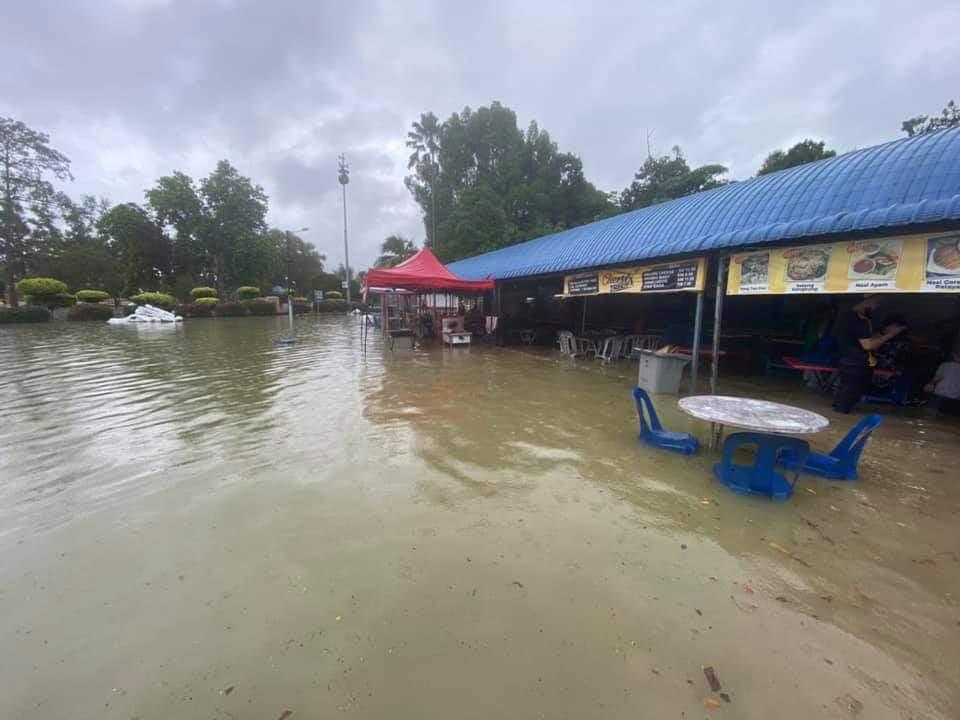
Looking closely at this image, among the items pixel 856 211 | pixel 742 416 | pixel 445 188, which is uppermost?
pixel 445 188

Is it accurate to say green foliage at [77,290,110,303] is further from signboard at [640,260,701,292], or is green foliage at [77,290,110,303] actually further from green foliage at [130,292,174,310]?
signboard at [640,260,701,292]

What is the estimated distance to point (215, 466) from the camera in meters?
4.02

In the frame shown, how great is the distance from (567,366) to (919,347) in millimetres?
6348

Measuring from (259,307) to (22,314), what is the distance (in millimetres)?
13818

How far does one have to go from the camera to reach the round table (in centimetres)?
328

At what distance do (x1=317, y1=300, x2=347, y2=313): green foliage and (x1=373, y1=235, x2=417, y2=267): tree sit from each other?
21.8 feet

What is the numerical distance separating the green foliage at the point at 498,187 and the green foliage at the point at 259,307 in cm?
1590

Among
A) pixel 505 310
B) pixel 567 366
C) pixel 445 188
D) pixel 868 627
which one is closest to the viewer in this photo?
pixel 868 627

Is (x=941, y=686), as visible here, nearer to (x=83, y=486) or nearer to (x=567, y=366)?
(x=83, y=486)

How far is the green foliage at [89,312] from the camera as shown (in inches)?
1030

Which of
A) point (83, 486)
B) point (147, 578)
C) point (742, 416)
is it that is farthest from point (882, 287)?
point (83, 486)

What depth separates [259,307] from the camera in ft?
113

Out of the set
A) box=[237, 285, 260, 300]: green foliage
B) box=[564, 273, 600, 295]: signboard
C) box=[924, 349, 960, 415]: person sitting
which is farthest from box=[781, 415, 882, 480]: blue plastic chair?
box=[237, 285, 260, 300]: green foliage

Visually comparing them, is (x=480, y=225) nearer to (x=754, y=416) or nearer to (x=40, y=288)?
(x=754, y=416)
